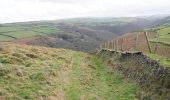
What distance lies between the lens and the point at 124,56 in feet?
119

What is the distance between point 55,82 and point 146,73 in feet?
23.3

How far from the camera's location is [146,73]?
26906mm

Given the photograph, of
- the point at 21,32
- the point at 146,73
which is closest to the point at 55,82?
the point at 146,73

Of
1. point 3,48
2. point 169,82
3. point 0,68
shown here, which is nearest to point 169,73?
point 169,82

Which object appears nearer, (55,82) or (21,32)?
(55,82)

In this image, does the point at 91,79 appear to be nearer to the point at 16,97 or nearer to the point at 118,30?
the point at 16,97

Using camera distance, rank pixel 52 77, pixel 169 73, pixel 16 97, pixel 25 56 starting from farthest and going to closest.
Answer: pixel 25 56 < pixel 52 77 < pixel 169 73 < pixel 16 97

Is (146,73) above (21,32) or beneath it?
above

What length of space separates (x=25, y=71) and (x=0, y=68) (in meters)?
2.04

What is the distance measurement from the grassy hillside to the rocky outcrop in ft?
2.63

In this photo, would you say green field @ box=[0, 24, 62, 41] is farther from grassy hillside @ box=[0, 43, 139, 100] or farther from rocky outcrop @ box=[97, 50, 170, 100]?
rocky outcrop @ box=[97, 50, 170, 100]

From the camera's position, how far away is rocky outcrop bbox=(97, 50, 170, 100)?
22484mm

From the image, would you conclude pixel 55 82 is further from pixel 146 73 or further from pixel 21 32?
pixel 21 32

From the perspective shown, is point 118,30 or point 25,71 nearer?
point 25,71
